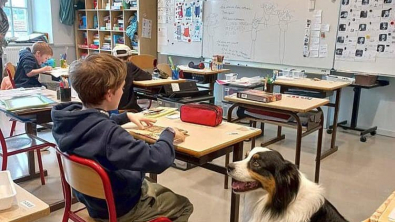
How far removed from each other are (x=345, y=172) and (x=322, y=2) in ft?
7.35

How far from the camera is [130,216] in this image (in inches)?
54.9

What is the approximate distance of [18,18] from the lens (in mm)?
6859

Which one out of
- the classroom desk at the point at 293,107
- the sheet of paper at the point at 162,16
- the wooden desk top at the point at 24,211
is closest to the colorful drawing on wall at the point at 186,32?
the sheet of paper at the point at 162,16

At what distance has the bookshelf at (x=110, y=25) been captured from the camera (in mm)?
6155

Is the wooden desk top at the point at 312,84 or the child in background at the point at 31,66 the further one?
the child in background at the point at 31,66

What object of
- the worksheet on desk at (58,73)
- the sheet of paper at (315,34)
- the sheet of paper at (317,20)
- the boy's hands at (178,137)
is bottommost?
the boy's hands at (178,137)

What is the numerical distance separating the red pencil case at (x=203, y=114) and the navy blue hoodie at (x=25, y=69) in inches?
95.9

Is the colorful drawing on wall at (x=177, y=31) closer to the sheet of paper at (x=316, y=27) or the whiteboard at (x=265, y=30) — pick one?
the whiteboard at (x=265, y=30)

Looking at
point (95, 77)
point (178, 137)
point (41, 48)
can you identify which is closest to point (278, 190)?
point (178, 137)

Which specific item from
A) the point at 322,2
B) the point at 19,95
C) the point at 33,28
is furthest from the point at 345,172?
the point at 33,28

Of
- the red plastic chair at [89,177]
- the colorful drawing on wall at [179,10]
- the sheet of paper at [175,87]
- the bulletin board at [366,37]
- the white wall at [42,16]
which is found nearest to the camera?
the red plastic chair at [89,177]

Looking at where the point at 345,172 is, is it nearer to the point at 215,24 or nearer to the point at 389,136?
the point at 389,136

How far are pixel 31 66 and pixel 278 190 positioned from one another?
313cm

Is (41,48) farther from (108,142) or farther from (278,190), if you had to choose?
(278,190)
